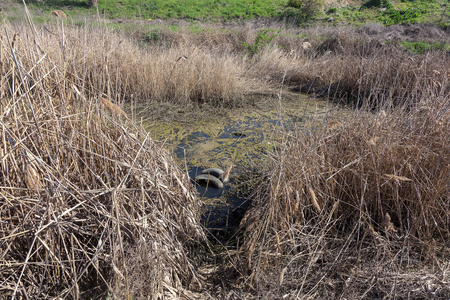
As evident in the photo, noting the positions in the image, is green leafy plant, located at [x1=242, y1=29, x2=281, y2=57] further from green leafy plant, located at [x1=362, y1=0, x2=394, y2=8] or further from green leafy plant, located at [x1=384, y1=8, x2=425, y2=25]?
green leafy plant, located at [x1=362, y1=0, x2=394, y2=8]

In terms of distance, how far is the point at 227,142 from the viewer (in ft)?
14.3

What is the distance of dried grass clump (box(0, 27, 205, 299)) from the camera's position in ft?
5.03

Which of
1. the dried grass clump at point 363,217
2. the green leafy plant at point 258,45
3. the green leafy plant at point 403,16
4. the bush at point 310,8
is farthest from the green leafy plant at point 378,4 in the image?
the dried grass clump at point 363,217

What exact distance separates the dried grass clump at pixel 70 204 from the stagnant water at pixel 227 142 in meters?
0.71

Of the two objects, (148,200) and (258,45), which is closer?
(148,200)

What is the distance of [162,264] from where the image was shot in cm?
167

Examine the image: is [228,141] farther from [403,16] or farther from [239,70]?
[403,16]

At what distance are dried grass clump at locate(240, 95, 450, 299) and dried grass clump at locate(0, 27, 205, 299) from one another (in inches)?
23.5

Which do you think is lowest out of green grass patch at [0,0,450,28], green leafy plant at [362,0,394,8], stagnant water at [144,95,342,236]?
stagnant water at [144,95,342,236]

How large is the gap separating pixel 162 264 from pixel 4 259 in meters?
0.76

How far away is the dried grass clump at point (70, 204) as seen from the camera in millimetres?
1533

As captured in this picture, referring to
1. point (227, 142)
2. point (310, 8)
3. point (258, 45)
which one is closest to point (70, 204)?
point (227, 142)

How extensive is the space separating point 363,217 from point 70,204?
168 centimetres

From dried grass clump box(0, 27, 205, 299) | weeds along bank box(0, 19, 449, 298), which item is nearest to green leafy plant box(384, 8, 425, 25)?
weeds along bank box(0, 19, 449, 298)
